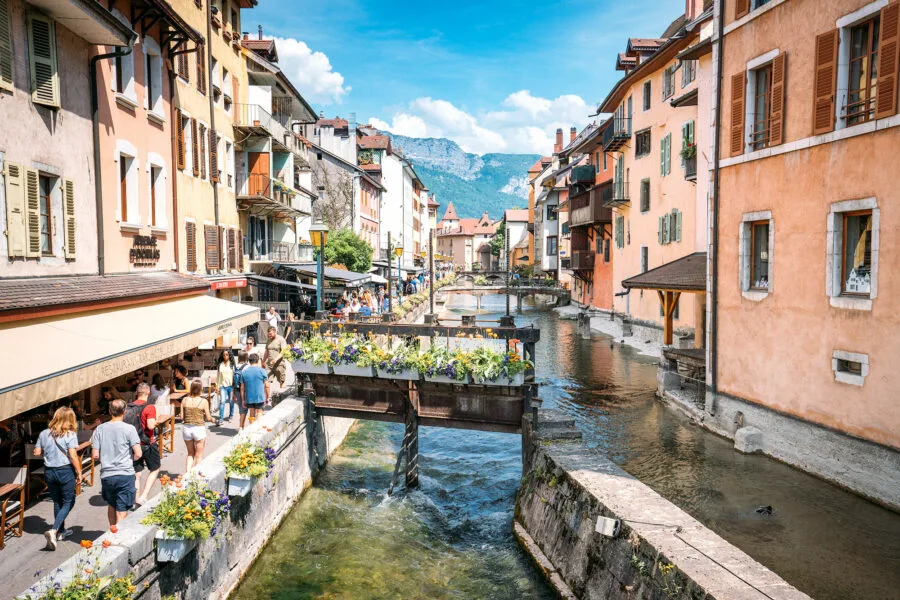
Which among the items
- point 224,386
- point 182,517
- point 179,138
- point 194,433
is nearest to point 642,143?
point 179,138

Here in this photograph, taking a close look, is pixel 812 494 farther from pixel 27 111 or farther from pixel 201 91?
pixel 201 91

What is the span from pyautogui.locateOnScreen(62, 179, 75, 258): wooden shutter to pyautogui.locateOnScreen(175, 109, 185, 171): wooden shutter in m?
5.81

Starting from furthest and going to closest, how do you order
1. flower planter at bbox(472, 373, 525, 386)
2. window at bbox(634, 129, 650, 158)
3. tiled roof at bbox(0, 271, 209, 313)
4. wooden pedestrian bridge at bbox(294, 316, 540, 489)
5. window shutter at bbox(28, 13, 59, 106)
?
window at bbox(634, 129, 650, 158) → wooden pedestrian bridge at bbox(294, 316, 540, 489) → flower planter at bbox(472, 373, 525, 386) → window shutter at bbox(28, 13, 59, 106) → tiled roof at bbox(0, 271, 209, 313)

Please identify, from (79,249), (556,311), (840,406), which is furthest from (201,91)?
(556,311)

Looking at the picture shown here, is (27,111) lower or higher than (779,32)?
lower

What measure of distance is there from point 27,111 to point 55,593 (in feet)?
27.2

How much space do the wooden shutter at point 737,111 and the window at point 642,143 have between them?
63.9ft

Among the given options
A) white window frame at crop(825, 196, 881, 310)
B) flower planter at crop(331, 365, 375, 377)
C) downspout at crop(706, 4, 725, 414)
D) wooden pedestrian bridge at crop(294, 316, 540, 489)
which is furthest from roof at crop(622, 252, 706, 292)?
flower planter at crop(331, 365, 375, 377)

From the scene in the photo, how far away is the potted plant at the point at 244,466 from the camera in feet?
27.1

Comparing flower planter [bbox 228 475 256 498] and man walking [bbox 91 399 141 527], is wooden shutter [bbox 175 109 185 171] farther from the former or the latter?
man walking [bbox 91 399 141 527]

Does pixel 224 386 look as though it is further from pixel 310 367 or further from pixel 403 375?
pixel 403 375

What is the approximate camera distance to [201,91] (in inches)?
762

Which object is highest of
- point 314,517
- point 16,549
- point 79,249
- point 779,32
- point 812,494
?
point 779,32

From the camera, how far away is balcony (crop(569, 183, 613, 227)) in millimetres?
38188
